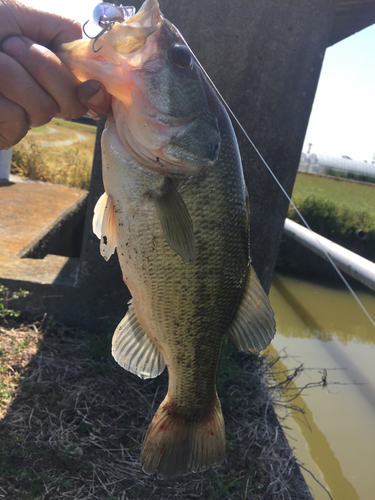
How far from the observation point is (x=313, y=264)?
8.44 meters

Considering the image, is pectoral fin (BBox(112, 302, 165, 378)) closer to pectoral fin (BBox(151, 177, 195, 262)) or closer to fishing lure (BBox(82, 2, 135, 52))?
pectoral fin (BBox(151, 177, 195, 262))

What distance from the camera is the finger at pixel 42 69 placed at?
1.34m

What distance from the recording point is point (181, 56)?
4.58 feet

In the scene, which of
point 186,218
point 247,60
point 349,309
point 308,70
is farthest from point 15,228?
point 349,309

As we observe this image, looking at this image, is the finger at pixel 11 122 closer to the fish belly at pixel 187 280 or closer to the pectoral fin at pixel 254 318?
the fish belly at pixel 187 280

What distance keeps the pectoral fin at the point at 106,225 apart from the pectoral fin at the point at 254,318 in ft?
1.95

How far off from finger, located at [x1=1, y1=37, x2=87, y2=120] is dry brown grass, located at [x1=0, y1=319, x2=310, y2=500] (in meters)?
1.90

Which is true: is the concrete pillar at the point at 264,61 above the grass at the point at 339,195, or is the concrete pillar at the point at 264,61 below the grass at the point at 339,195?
above

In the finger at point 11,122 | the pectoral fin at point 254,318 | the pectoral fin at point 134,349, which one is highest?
the finger at point 11,122

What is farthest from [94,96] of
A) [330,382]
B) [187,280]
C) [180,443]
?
[330,382]

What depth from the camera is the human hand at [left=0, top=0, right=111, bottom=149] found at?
1.34 meters

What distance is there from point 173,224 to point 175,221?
12mm

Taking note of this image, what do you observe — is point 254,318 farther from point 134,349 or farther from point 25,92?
point 25,92

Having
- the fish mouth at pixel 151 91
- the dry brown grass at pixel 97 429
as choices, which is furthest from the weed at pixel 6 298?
the fish mouth at pixel 151 91
